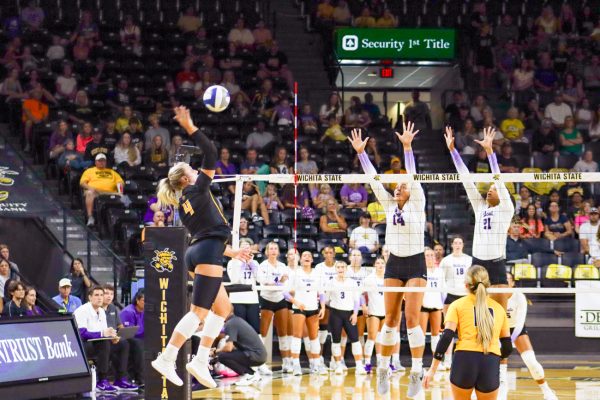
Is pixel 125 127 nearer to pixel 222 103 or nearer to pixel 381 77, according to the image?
pixel 381 77

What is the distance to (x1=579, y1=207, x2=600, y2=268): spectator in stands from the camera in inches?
703

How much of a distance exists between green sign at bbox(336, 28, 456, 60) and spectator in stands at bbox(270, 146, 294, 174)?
440 cm

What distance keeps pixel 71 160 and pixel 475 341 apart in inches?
437

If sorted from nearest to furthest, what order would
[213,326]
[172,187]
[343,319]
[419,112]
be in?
[172,187] → [213,326] → [343,319] → [419,112]

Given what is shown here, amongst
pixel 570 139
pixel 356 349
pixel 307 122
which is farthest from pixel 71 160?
pixel 570 139

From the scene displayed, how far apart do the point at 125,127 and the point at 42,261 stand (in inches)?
146

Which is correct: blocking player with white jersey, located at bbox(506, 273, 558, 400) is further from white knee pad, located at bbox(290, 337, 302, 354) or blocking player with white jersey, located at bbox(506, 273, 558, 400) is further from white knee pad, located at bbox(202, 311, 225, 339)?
white knee pad, located at bbox(202, 311, 225, 339)

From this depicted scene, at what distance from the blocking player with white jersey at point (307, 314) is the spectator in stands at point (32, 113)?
247 inches

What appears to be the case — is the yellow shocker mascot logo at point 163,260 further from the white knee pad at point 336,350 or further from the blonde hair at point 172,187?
the white knee pad at point 336,350

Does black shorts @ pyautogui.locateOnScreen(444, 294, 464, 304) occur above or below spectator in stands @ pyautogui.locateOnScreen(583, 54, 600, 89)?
below

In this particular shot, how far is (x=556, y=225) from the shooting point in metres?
18.9

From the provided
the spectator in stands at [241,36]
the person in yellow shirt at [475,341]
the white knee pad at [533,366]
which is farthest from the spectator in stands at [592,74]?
the person in yellow shirt at [475,341]

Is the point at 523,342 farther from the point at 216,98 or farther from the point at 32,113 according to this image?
the point at 32,113

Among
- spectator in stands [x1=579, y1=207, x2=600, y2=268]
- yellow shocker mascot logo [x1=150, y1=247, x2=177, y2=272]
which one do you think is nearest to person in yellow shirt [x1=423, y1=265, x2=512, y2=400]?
yellow shocker mascot logo [x1=150, y1=247, x2=177, y2=272]
